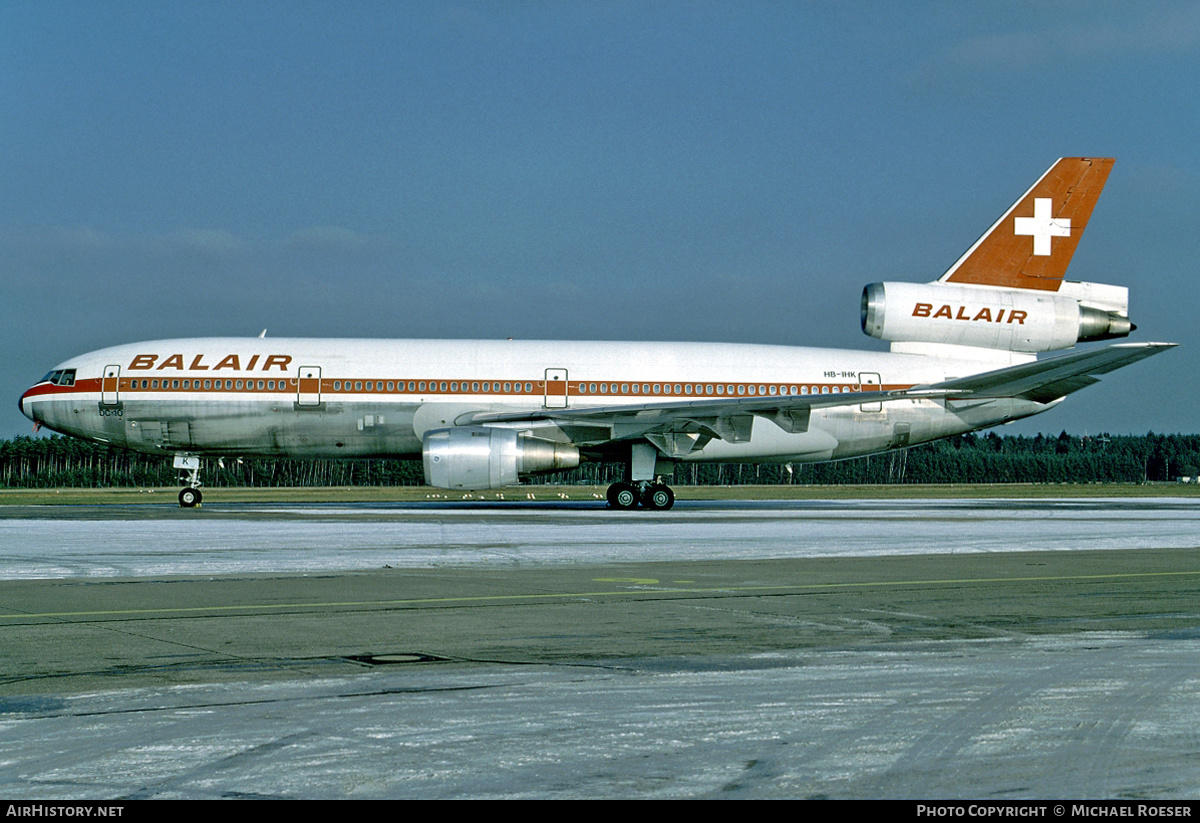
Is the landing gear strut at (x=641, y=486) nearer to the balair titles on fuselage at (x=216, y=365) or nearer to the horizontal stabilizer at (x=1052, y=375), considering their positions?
the horizontal stabilizer at (x=1052, y=375)

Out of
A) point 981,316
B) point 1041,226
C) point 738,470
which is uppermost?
point 1041,226

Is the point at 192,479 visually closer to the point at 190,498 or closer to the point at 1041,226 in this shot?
the point at 190,498

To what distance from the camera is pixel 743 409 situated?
29000 millimetres

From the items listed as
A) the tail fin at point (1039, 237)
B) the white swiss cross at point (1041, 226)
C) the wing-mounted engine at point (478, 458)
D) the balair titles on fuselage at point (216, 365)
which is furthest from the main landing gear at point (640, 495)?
the white swiss cross at point (1041, 226)

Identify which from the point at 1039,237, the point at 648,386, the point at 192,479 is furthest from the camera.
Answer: the point at 1039,237

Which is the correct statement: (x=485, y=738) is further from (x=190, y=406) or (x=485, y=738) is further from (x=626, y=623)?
(x=190, y=406)

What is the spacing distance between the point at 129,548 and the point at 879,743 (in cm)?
1428

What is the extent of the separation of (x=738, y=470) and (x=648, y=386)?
268 ft

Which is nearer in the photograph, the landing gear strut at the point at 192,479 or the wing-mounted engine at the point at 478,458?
the wing-mounted engine at the point at 478,458

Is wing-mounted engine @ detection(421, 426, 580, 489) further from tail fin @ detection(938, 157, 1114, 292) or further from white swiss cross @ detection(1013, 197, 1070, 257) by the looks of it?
white swiss cross @ detection(1013, 197, 1070, 257)

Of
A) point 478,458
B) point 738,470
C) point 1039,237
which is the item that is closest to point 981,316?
point 1039,237

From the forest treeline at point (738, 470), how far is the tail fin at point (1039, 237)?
55799 mm

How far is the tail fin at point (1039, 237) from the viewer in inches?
1303
